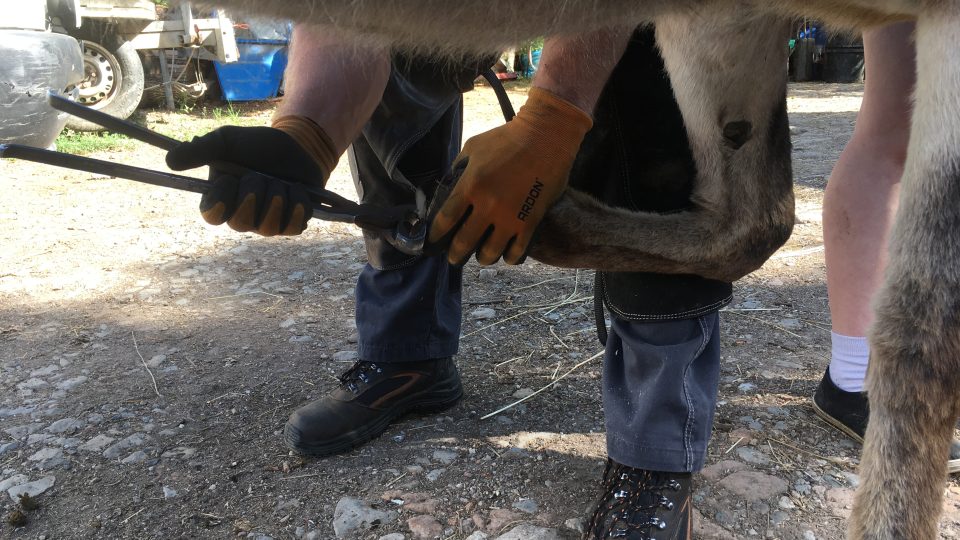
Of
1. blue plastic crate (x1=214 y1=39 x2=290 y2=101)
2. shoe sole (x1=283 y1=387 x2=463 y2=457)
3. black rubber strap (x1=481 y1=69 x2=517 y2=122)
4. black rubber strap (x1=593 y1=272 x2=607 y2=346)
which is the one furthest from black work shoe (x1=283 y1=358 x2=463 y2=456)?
blue plastic crate (x1=214 y1=39 x2=290 y2=101)

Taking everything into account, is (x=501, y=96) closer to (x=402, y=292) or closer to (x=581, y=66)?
(x=581, y=66)

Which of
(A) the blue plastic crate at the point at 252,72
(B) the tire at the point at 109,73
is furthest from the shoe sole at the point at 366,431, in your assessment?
(A) the blue plastic crate at the point at 252,72

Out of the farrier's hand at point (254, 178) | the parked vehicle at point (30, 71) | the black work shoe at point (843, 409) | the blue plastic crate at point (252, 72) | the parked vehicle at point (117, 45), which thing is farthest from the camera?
the blue plastic crate at point (252, 72)

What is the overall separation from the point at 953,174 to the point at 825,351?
1.50m

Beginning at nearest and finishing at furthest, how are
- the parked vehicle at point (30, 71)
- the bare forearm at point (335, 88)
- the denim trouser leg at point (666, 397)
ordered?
the denim trouser leg at point (666, 397) → the bare forearm at point (335, 88) → the parked vehicle at point (30, 71)

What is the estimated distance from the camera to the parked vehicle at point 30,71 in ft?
14.9

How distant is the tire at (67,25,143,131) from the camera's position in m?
6.33

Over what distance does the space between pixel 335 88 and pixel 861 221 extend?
4.27 ft

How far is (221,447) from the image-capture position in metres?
1.89

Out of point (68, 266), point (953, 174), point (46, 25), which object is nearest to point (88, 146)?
point (46, 25)

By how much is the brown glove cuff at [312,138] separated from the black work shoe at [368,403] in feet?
1.98

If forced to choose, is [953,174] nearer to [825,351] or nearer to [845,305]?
[845,305]

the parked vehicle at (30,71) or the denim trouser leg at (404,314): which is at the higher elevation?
the parked vehicle at (30,71)

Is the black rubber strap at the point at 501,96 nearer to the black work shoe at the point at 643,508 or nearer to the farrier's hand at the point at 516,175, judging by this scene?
the farrier's hand at the point at 516,175
